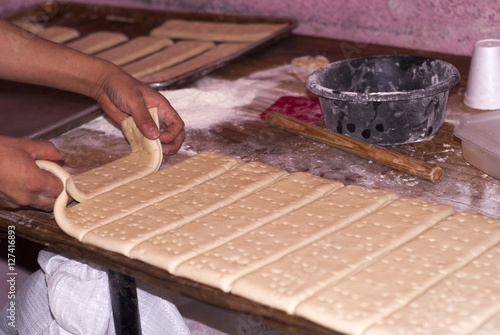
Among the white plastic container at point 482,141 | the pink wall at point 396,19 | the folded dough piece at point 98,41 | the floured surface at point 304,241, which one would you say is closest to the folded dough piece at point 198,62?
the pink wall at point 396,19

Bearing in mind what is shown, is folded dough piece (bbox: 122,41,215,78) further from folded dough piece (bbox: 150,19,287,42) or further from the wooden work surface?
the wooden work surface

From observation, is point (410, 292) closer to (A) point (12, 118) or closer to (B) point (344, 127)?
(B) point (344, 127)

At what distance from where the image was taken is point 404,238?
140cm

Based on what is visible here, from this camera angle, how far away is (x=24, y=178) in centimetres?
160

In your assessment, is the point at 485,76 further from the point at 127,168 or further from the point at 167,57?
the point at 167,57

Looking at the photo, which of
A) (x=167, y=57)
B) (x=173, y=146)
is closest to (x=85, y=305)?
(x=173, y=146)

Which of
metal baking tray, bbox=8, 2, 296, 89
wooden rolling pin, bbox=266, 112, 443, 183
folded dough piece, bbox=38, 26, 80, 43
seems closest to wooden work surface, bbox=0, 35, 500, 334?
wooden rolling pin, bbox=266, 112, 443, 183

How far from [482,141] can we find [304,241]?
1.99ft

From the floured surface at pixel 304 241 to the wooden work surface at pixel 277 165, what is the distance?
3 cm

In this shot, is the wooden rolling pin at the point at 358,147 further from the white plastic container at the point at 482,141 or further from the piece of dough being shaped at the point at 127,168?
the piece of dough being shaped at the point at 127,168

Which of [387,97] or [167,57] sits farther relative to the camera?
[167,57]

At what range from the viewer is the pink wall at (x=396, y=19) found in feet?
8.47

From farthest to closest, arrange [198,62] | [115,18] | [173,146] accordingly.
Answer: [115,18] → [198,62] → [173,146]

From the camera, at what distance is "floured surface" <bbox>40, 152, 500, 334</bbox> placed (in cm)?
121
